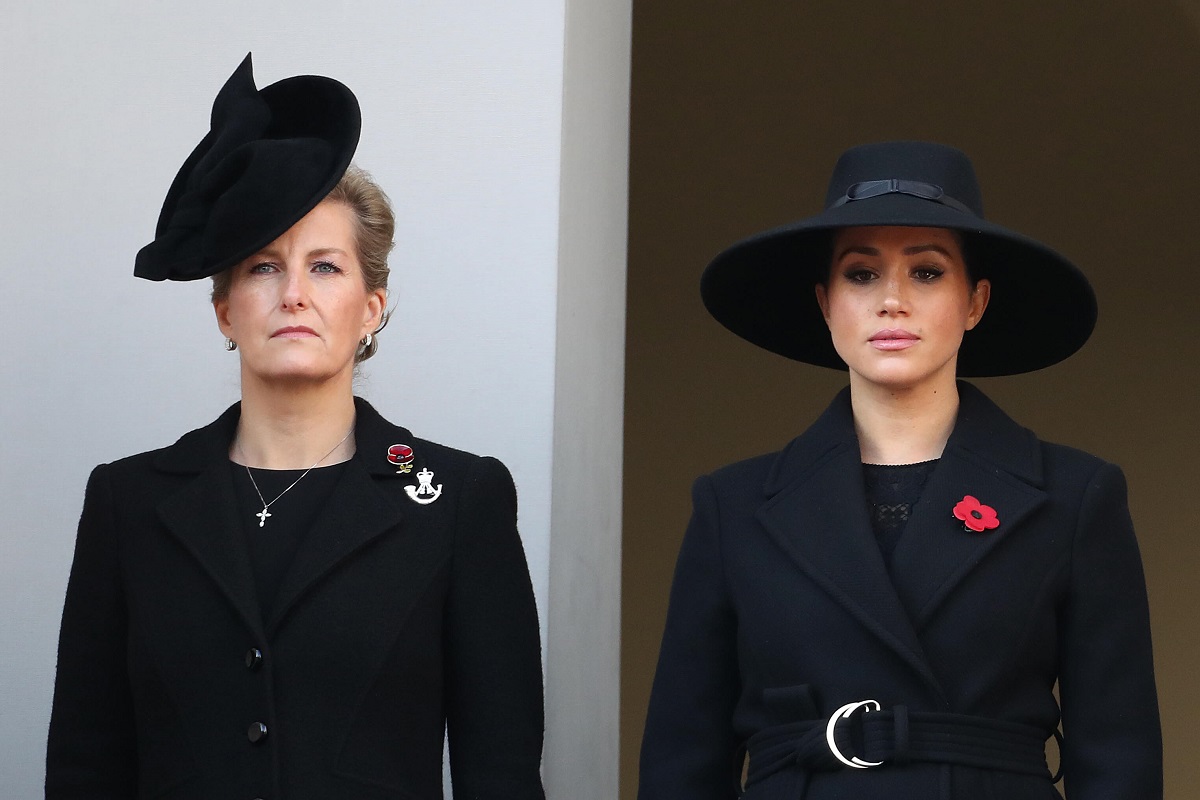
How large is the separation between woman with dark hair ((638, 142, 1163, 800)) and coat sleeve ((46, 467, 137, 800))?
920 millimetres

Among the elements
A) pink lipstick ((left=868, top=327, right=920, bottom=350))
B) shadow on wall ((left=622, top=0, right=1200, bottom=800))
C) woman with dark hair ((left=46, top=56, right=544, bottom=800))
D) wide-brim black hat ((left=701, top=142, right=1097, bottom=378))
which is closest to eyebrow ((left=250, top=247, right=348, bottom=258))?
woman with dark hair ((left=46, top=56, right=544, bottom=800))

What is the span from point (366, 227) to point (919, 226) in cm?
98

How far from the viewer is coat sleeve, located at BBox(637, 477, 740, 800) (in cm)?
306

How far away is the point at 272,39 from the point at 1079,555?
220 centimetres

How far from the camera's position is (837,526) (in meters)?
2.98

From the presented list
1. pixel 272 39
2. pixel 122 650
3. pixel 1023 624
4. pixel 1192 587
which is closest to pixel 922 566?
pixel 1023 624

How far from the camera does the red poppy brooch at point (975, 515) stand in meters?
2.90

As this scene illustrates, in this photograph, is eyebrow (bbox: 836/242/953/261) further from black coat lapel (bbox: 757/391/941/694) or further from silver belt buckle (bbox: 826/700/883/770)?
silver belt buckle (bbox: 826/700/883/770)

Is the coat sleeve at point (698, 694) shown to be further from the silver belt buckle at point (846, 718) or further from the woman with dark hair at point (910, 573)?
the silver belt buckle at point (846, 718)

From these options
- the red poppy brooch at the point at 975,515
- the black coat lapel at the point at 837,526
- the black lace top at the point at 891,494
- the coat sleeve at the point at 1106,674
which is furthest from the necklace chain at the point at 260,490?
the coat sleeve at the point at 1106,674

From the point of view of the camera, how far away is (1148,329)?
8.02 metres

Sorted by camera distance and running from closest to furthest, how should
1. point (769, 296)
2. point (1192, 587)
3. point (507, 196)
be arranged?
point (769, 296)
point (507, 196)
point (1192, 587)

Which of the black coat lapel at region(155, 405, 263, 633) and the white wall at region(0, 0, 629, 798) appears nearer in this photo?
the black coat lapel at region(155, 405, 263, 633)

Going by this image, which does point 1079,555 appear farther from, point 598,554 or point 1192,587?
point 1192,587
